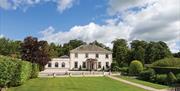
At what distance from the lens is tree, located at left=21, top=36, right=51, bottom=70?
52.5 meters

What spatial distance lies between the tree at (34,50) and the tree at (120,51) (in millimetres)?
34654

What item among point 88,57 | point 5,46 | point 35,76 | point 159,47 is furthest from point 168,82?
point 5,46

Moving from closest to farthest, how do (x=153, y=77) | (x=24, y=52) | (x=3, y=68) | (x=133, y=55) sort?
(x=3, y=68), (x=153, y=77), (x=24, y=52), (x=133, y=55)

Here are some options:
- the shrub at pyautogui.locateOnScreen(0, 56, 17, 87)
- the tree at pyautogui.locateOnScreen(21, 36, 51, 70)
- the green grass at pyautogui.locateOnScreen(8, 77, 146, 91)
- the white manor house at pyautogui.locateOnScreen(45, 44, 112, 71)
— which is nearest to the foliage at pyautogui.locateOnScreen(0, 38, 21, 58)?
the white manor house at pyautogui.locateOnScreen(45, 44, 112, 71)

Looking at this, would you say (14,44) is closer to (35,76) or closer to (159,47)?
(159,47)

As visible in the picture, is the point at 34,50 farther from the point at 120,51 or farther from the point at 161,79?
the point at 120,51

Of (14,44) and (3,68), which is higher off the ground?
(14,44)

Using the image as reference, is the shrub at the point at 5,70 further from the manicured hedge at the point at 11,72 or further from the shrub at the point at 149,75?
the shrub at the point at 149,75

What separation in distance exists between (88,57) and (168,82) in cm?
4210

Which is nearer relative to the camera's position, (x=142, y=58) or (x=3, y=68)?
(x=3, y=68)

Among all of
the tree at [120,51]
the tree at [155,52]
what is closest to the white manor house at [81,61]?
the tree at [120,51]

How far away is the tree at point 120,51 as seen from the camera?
9104cm

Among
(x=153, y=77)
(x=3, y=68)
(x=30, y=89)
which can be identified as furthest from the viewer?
(x=153, y=77)

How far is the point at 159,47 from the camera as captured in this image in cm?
8800
